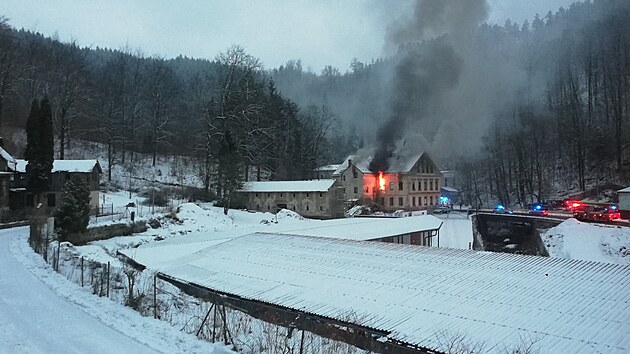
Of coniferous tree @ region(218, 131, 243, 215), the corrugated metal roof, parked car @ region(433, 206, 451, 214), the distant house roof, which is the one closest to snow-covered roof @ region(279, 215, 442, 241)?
the corrugated metal roof

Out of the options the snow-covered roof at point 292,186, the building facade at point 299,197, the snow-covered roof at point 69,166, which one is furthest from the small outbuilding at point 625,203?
the snow-covered roof at point 69,166

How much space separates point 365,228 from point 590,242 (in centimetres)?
1597

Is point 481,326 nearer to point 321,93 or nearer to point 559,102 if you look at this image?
point 559,102

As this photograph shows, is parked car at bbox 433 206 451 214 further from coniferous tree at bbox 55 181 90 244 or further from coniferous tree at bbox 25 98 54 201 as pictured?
coniferous tree at bbox 25 98 54 201

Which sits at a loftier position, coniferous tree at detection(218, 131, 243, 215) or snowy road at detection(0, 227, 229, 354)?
coniferous tree at detection(218, 131, 243, 215)

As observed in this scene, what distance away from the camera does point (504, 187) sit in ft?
226

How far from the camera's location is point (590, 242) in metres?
29.0

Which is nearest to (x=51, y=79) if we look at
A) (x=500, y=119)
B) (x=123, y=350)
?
(x=123, y=350)

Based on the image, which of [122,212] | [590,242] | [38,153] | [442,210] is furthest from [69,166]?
[442,210]

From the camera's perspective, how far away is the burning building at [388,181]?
61.2m

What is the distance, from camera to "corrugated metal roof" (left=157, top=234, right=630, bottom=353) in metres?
11.3

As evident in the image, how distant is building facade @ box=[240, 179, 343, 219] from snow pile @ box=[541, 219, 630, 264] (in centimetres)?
2286

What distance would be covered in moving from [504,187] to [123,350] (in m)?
68.9

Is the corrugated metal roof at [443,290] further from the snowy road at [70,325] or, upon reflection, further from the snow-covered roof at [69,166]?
the snow-covered roof at [69,166]
